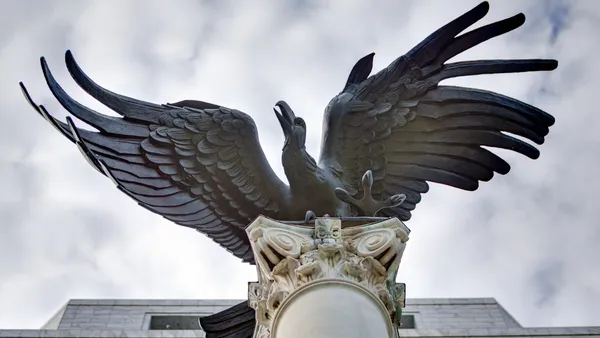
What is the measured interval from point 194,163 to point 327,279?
2.49 meters

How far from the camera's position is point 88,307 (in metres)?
27.5

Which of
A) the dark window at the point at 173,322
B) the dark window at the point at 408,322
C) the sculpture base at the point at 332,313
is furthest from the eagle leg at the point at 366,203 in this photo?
the dark window at the point at 173,322

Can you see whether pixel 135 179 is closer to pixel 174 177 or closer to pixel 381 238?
pixel 174 177

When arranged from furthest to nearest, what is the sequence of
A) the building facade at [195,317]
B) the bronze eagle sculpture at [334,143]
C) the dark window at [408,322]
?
the dark window at [408,322]
the building facade at [195,317]
the bronze eagle sculpture at [334,143]

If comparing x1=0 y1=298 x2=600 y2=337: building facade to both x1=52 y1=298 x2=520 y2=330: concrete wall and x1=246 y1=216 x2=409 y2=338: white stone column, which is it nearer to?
x1=52 y1=298 x2=520 y2=330: concrete wall

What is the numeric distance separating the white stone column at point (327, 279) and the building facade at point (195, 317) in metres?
18.4

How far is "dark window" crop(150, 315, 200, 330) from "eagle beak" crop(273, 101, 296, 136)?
64.5 feet

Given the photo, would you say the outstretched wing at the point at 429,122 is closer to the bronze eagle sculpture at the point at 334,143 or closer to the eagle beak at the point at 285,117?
the bronze eagle sculpture at the point at 334,143

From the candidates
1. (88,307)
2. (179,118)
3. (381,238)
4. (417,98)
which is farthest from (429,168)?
(88,307)

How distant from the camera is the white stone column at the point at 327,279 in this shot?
5816mm

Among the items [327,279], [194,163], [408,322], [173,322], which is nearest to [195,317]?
[173,322]

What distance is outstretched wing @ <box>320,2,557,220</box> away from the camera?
8.47 metres

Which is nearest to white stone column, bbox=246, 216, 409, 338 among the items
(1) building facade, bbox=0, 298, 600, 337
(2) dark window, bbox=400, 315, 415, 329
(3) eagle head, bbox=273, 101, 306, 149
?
(3) eagle head, bbox=273, 101, 306, 149

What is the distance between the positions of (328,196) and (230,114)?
57.4 inches
